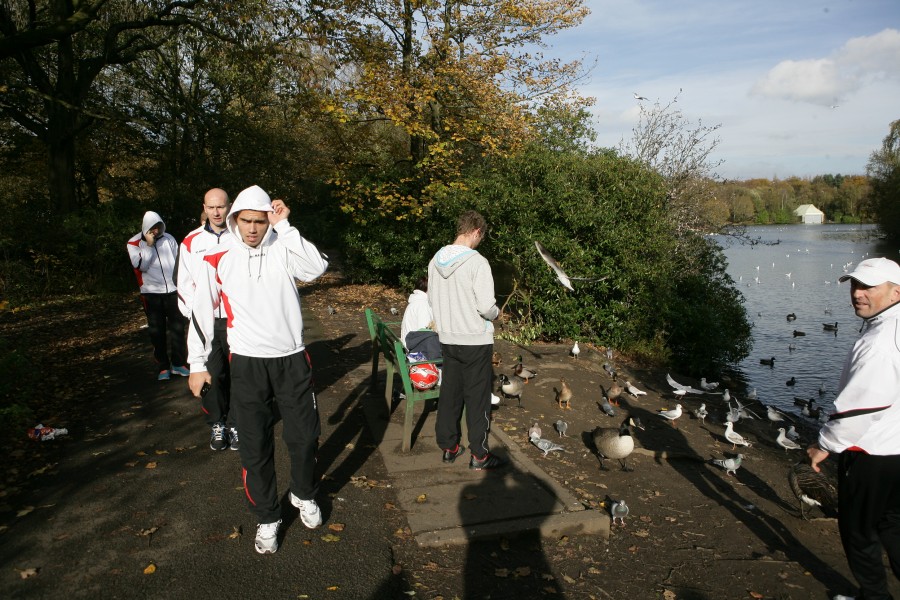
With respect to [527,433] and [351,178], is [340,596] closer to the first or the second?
[527,433]

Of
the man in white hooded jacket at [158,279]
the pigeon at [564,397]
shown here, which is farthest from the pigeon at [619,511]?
the man in white hooded jacket at [158,279]

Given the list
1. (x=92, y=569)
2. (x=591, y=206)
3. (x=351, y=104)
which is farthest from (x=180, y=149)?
(x=92, y=569)

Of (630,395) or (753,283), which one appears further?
(753,283)

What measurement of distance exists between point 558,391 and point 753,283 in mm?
23609

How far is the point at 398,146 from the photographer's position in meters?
18.1

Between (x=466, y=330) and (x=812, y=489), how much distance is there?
2919mm

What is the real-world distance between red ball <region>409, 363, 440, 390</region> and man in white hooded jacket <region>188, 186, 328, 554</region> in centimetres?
167

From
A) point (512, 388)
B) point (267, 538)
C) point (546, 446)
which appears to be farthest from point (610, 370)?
point (267, 538)

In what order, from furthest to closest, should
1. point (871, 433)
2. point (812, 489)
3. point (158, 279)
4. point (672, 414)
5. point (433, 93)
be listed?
point (433, 93)
point (672, 414)
point (158, 279)
point (812, 489)
point (871, 433)

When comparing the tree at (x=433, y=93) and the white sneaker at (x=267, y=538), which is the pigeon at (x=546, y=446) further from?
the tree at (x=433, y=93)

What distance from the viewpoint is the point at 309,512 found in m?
3.80

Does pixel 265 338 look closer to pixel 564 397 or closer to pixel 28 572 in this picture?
pixel 28 572

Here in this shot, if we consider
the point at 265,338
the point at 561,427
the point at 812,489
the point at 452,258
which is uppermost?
the point at 452,258

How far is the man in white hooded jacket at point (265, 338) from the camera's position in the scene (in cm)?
343
